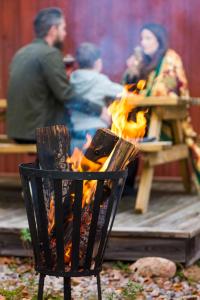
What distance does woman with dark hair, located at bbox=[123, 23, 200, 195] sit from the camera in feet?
23.6

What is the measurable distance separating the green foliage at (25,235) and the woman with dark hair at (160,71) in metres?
2.06

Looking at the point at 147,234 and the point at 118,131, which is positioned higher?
the point at 118,131

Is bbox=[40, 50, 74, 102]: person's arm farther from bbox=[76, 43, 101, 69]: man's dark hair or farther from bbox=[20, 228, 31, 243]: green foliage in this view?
bbox=[20, 228, 31, 243]: green foliage

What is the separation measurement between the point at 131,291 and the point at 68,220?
46.6 inches

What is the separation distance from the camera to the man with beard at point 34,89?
650cm

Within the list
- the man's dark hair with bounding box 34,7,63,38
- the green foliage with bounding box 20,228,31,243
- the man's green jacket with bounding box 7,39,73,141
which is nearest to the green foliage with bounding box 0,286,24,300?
the green foliage with bounding box 20,228,31,243

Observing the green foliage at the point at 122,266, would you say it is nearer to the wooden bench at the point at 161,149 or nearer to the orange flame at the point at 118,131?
the wooden bench at the point at 161,149

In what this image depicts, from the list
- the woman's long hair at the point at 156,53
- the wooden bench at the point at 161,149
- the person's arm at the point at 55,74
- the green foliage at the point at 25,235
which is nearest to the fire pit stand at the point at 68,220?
the green foliage at the point at 25,235

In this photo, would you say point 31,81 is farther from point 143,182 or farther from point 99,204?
point 99,204

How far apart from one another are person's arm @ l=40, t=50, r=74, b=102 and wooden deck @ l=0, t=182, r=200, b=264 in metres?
1.16

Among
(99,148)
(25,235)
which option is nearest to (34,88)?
(25,235)

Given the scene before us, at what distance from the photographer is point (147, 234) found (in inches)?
216

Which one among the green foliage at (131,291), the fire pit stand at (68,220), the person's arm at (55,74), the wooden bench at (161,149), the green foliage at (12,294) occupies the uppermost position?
the person's arm at (55,74)

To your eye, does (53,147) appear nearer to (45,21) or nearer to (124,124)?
(124,124)
